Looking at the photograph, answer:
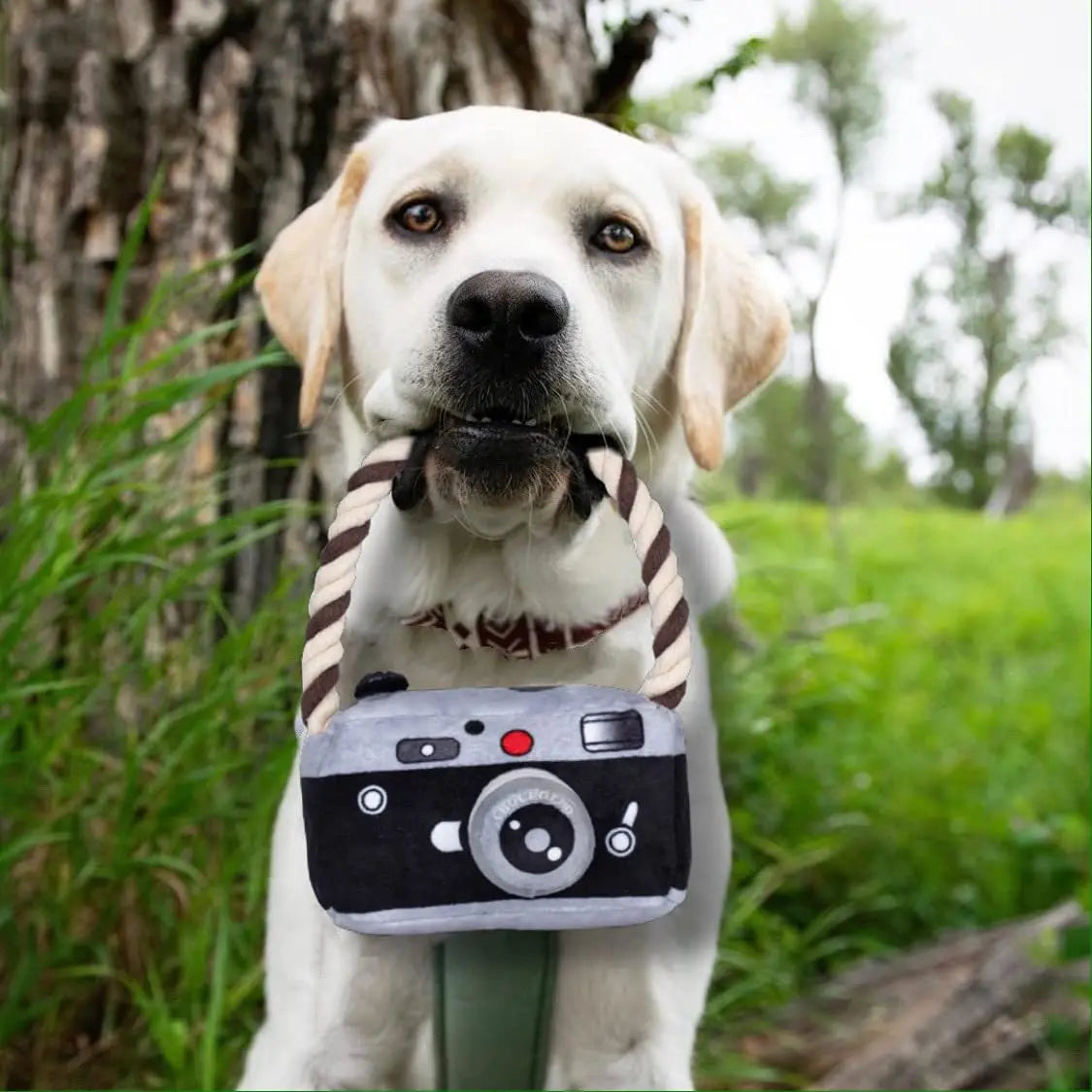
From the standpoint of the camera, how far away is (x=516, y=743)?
89 centimetres

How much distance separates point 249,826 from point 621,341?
0.75 meters

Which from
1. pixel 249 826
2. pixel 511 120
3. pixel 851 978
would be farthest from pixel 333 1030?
pixel 851 978

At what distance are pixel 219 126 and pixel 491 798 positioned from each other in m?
1.02

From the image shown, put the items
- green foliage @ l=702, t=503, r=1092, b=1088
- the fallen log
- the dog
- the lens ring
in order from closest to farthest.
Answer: the lens ring, the dog, the fallen log, green foliage @ l=702, t=503, r=1092, b=1088

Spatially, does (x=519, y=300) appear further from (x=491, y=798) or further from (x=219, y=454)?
(x=219, y=454)

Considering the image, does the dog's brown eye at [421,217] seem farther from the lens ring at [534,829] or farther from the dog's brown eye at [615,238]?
the lens ring at [534,829]

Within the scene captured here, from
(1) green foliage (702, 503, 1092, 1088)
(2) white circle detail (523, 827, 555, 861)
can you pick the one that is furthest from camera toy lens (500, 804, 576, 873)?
(1) green foliage (702, 503, 1092, 1088)

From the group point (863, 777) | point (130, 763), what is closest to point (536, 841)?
point (130, 763)

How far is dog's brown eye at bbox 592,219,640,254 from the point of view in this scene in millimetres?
1077

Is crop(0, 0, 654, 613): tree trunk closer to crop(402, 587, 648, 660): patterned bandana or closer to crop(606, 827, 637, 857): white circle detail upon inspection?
crop(402, 587, 648, 660): patterned bandana

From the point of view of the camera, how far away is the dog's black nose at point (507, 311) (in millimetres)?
912

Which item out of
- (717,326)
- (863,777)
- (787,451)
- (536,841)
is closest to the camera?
(536,841)

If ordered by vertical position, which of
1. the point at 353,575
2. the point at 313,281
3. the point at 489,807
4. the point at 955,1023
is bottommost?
the point at 955,1023

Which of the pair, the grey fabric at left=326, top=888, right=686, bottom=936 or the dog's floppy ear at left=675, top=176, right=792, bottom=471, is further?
the dog's floppy ear at left=675, top=176, right=792, bottom=471
